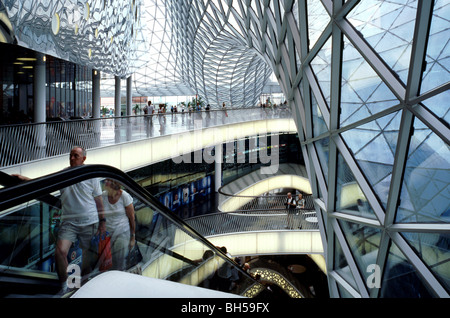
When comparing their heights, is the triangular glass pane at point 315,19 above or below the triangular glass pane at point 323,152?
above

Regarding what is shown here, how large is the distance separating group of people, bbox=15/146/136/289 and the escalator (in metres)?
0.06

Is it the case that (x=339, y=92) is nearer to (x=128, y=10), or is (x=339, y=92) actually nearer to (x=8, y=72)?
(x=8, y=72)

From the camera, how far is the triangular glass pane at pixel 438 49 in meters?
5.79

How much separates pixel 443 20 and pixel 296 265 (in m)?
30.4

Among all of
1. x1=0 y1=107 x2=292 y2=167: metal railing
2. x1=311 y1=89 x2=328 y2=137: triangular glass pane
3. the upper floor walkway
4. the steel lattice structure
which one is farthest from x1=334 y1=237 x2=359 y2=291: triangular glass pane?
x1=0 y1=107 x2=292 y2=167: metal railing

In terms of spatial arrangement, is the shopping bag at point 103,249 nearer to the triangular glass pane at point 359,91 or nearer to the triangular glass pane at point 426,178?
the triangular glass pane at point 426,178

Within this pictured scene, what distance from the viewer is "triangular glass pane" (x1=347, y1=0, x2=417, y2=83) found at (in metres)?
6.63

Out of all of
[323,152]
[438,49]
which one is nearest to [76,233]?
[438,49]

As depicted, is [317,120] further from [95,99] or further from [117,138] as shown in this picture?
[95,99]

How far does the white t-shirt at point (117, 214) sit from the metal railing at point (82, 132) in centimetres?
750

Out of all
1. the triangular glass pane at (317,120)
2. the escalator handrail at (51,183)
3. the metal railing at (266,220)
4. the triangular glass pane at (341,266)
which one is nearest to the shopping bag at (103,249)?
the escalator handrail at (51,183)

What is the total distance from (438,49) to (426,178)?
7.35 feet

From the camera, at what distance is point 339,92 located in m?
9.91
